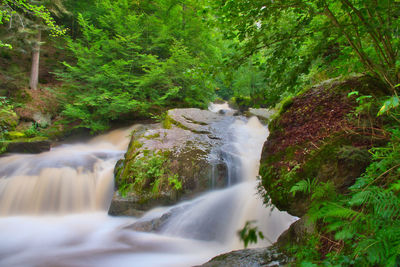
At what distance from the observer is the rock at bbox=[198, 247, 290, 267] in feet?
7.46

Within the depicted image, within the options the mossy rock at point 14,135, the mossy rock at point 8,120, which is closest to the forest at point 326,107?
the mossy rock at point 14,135

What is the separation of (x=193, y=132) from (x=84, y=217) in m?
3.67

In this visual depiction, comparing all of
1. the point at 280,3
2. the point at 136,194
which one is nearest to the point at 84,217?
the point at 136,194

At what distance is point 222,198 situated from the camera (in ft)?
15.7

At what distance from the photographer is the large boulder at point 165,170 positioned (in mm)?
4770

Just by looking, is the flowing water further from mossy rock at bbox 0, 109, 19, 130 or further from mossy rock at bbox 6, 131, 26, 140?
mossy rock at bbox 0, 109, 19, 130

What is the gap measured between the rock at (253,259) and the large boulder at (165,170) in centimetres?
245

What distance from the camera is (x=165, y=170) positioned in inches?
200

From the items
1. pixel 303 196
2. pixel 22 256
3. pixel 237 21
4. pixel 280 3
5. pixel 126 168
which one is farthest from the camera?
pixel 126 168

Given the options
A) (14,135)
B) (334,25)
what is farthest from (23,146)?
(334,25)

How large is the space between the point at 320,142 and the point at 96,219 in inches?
193

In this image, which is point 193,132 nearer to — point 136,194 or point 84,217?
point 136,194

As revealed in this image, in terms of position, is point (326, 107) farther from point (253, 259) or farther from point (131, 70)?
point (131, 70)

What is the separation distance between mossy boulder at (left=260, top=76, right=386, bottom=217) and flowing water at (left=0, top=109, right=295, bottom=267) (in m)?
1.17
